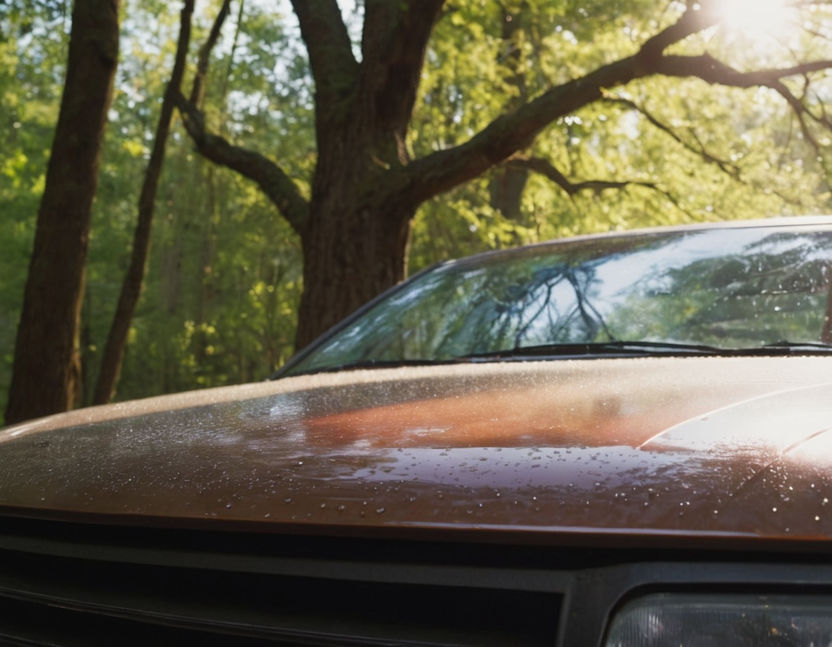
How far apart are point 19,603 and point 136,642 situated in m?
0.31

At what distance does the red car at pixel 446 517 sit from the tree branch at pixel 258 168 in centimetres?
822

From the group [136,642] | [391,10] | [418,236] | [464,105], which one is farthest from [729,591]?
[418,236]

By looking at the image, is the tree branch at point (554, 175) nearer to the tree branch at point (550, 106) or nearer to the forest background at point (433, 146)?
the forest background at point (433, 146)

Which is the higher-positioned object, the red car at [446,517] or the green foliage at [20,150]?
the green foliage at [20,150]

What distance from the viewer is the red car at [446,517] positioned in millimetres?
1203

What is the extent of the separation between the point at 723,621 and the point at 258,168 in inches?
404

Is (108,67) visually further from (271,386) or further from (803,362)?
(803,362)

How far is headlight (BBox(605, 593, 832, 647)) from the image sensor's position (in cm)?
116

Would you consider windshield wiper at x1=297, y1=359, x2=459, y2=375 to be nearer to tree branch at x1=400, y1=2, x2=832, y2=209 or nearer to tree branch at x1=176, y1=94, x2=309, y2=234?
tree branch at x1=400, y1=2, x2=832, y2=209

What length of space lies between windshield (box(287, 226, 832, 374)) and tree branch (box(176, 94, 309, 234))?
6.66m

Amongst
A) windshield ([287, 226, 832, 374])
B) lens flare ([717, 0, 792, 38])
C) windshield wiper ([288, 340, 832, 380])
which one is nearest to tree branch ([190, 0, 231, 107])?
lens flare ([717, 0, 792, 38])

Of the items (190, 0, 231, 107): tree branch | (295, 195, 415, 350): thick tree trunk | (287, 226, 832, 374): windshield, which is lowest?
(287, 226, 832, 374): windshield

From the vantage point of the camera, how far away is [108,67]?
8.97m

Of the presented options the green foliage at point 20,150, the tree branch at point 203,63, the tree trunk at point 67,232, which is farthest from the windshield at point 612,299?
the green foliage at point 20,150
